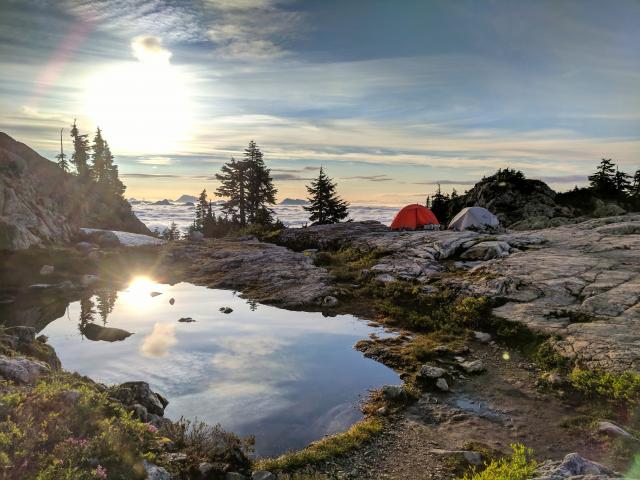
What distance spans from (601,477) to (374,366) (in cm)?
942

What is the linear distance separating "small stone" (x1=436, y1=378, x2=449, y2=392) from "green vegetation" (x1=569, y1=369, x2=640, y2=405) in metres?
3.64

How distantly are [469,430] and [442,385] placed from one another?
2.16 m

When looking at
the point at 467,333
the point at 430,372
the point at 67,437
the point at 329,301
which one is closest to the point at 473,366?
the point at 430,372

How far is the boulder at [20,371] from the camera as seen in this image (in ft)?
29.4

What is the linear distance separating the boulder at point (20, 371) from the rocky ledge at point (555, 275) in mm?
15644

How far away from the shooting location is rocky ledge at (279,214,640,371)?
13.0 meters

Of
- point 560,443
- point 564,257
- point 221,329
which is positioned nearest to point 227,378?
point 221,329

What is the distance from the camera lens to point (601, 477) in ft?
16.0

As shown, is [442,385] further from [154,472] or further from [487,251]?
[487,251]

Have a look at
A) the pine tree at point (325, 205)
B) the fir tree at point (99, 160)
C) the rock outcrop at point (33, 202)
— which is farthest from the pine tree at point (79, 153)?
the pine tree at point (325, 205)

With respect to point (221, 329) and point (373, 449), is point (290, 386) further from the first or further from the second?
point (221, 329)

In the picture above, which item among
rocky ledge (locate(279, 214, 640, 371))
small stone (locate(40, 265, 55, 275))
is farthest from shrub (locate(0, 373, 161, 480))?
small stone (locate(40, 265, 55, 275))

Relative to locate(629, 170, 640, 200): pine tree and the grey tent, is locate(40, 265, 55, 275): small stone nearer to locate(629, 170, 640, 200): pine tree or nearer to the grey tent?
the grey tent

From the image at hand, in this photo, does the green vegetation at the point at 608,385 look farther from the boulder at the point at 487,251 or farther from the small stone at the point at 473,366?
the boulder at the point at 487,251
